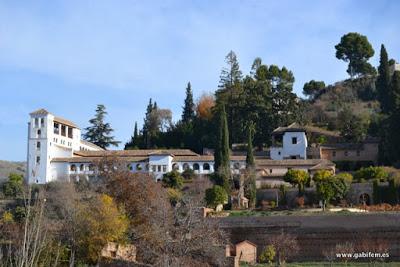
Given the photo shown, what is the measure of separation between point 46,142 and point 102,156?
5890 mm

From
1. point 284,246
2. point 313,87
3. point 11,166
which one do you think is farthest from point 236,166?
point 11,166

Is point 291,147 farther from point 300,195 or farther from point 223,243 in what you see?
point 223,243

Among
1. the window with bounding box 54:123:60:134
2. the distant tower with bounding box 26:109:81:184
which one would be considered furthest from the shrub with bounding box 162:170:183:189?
the window with bounding box 54:123:60:134

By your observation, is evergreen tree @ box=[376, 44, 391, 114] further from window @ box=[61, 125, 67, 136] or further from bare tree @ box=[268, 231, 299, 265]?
bare tree @ box=[268, 231, 299, 265]

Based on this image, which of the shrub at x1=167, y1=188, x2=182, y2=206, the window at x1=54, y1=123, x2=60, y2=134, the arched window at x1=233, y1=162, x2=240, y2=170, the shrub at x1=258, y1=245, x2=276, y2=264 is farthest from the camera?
the window at x1=54, y1=123, x2=60, y2=134

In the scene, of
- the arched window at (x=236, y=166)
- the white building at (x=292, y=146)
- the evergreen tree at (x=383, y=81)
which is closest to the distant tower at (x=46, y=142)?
the arched window at (x=236, y=166)

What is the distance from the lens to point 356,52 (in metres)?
73.5

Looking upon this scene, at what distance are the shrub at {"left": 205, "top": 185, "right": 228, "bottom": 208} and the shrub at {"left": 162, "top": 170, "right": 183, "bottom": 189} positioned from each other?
565cm

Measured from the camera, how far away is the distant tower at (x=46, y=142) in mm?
54906

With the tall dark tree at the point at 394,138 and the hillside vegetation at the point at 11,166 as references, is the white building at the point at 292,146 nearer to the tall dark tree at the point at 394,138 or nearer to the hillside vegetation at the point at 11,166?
the tall dark tree at the point at 394,138

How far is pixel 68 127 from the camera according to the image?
5916 centimetres

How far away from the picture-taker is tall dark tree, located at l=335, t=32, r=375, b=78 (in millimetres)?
72625

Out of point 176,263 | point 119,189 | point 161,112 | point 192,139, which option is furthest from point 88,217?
point 161,112

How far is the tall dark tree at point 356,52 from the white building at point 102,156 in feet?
69.6
